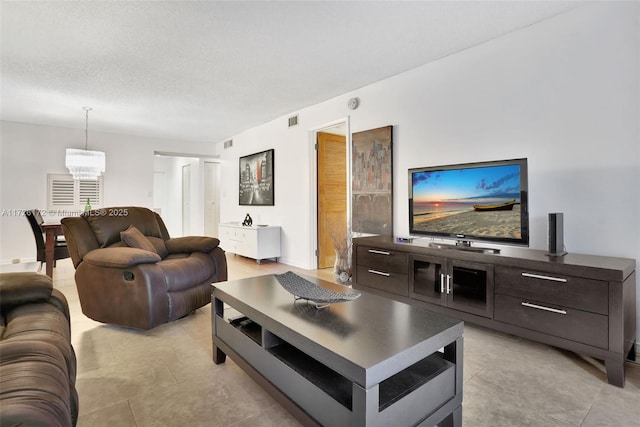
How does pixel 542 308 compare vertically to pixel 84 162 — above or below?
below

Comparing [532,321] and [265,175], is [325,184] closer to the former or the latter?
[265,175]

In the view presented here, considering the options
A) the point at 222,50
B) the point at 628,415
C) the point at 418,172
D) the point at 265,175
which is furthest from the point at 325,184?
the point at 628,415

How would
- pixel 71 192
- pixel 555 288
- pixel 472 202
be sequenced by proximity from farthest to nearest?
pixel 71 192
pixel 472 202
pixel 555 288

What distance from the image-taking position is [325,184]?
4832mm

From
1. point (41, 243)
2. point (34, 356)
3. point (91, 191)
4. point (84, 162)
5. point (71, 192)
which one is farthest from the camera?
point (91, 191)

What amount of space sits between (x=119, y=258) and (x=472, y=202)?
270 cm

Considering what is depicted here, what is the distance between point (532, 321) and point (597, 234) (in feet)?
2.60

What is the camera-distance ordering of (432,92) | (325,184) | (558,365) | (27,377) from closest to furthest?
1. (27,377)
2. (558,365)
3. (432,92)
4. (325,184)

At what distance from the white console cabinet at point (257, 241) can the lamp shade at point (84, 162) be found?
2.23 meters

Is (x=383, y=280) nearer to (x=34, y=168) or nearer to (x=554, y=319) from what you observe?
(x=554, y=319)

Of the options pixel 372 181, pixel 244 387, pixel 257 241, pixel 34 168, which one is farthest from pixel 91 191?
pixel 244 387

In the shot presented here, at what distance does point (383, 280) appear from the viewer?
3.03 metres

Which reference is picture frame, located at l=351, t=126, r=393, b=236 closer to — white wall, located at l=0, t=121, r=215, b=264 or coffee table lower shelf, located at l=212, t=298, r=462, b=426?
coffee table lower shelf, located at l=212, t=298, r=462, b=426

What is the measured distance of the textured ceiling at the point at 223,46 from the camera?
Result: 7.71 ft
